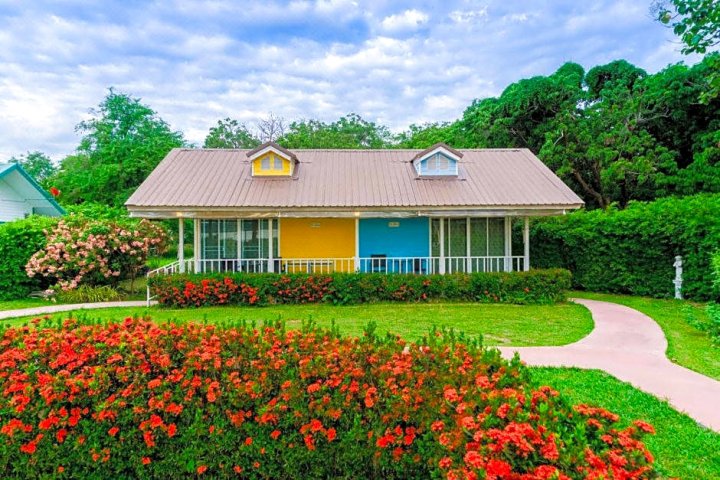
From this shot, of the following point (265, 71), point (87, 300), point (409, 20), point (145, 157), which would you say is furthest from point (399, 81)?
point (87, 300)

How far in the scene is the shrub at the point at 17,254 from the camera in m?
11.7

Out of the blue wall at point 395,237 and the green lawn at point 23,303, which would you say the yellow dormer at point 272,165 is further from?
the green lawn at point 23,303

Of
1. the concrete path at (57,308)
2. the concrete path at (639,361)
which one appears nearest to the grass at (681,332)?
the concrete path at (639,361)

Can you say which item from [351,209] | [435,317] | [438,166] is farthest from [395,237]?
[435,317]

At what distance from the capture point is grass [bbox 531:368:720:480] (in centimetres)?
314

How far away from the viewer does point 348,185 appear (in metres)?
12.9

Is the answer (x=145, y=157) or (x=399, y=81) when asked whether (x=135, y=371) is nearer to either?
(x=399, y=81)

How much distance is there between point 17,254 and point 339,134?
2276 cm

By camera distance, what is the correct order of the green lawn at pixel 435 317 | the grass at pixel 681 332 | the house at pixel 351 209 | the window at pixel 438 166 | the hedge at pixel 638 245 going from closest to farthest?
1. the grass at pixel 681 332
2. the green lawn at pixel 435 317
3. the hedge at pixel 638 245
4. the house at pixel 351 209
5. the window at pixel 438 166

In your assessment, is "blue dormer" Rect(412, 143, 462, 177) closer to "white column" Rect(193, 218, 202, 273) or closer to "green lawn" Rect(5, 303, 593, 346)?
"green lawn" Rect(5, 303, 593, 346)

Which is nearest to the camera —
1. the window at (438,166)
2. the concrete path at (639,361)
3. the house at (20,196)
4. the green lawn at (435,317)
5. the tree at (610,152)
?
the concrete path at (639,361)

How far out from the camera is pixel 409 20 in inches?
469

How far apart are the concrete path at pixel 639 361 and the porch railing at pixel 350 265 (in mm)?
4424

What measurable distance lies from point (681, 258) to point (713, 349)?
533 cm
